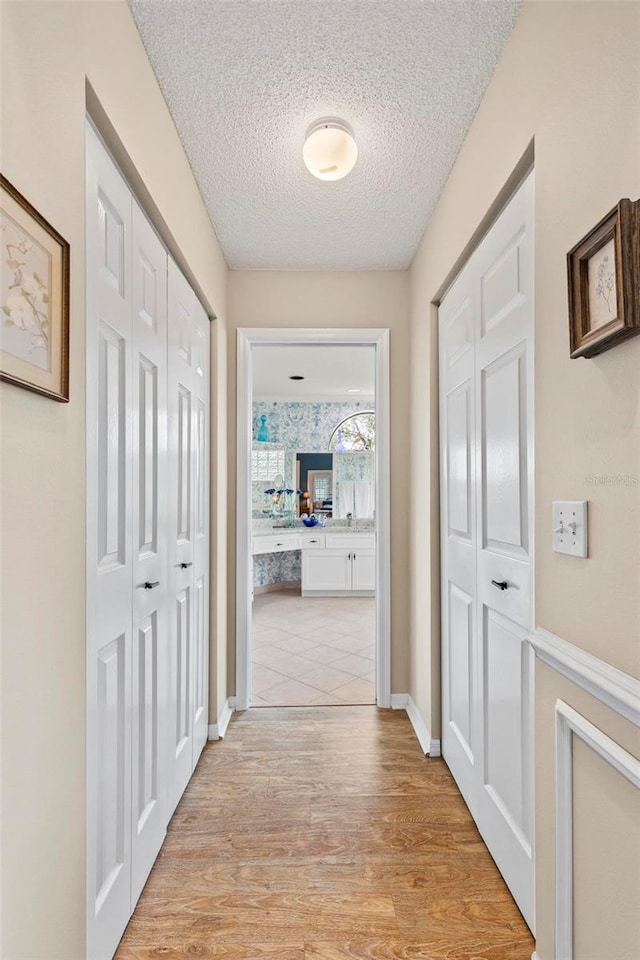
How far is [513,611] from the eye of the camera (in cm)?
152

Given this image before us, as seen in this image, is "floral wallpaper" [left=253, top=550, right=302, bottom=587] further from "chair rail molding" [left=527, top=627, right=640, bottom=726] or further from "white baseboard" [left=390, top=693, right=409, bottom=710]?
"chair rail molding" [left=527, top=627, right=640, bottom=726]

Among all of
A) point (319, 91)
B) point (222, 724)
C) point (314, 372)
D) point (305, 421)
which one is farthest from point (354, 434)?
point (319, 91)

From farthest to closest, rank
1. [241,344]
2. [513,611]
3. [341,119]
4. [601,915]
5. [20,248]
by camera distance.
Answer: [241,344]
[341,119]
[513,611]
[601,915]
[20,248]

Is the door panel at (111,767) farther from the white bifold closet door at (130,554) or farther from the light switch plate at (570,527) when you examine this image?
the light switch plate at (570,527)

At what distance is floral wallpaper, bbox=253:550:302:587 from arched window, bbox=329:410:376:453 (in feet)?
5.13

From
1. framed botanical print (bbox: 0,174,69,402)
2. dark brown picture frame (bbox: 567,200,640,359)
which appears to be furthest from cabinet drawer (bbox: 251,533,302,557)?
dark brown picture frame (bbox: 567,200,640,359)

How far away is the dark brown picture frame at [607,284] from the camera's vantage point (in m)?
0.82

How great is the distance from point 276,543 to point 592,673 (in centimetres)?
493

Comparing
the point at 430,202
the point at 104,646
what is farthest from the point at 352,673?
the point at 430,202

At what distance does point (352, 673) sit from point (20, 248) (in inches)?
126

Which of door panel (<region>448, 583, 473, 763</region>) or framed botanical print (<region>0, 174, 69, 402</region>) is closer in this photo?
framed botanical print (<region>0, 174, 69, 402</region>)

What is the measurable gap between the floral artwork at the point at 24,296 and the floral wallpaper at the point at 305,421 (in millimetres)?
5876

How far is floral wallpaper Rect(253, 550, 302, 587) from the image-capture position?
615 cm

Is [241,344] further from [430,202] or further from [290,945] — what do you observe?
[290,945]
